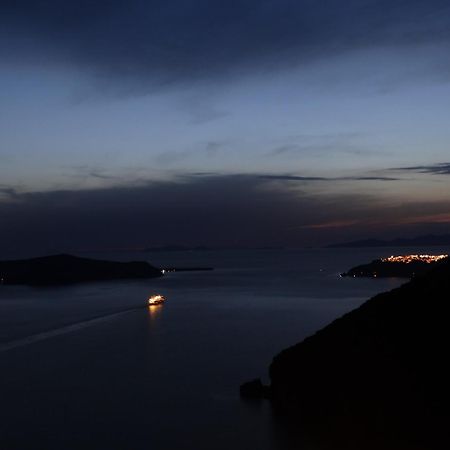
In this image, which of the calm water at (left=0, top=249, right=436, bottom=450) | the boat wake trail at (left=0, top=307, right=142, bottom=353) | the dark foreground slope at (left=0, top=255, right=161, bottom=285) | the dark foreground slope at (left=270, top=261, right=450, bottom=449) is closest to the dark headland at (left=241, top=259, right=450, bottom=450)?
the dark foreground slope at (left=270, top=261, right=450, bottom=449)

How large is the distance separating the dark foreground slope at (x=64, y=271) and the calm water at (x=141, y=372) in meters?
63.4

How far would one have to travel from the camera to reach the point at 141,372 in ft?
107

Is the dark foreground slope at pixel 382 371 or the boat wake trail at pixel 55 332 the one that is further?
the boat wake trail at pixel 55 332

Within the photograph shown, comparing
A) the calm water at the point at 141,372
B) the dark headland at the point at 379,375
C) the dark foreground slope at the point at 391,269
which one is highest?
the dark headland at the point at 379,375

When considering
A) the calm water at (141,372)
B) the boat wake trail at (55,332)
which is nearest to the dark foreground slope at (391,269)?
the calm water at (141,372)

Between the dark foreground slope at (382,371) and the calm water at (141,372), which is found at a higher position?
the dark foreground slope at (382,371)

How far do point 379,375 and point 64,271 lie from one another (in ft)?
415

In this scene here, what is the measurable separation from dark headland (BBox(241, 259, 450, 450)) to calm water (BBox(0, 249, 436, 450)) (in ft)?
5.73

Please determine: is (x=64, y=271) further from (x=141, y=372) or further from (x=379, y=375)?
(x=379, y=375)

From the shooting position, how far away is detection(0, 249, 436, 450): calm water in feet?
72.1

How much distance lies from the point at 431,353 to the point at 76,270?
129 meters

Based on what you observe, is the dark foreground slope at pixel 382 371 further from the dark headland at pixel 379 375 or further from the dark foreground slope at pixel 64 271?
the dark foreground slope at pixel 64 271

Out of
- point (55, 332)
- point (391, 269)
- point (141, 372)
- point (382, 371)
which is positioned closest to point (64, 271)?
point (391, 269)

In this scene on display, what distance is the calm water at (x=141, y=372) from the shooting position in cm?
2198
